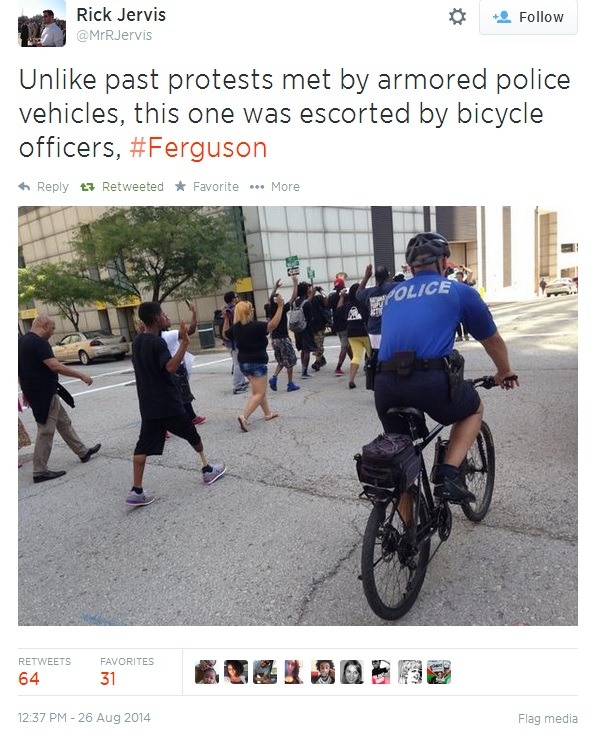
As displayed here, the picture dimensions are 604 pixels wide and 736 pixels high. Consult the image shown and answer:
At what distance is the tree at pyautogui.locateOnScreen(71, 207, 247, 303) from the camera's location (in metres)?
15.1

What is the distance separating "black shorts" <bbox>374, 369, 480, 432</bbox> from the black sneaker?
12.1 inches

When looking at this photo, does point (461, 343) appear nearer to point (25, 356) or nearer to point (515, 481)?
point (515, 481)

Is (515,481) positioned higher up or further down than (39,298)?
further down

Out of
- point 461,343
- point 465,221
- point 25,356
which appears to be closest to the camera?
point 25,356

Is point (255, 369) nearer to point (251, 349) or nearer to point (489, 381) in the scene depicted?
point (251, 349)

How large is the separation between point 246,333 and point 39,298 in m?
17.3
